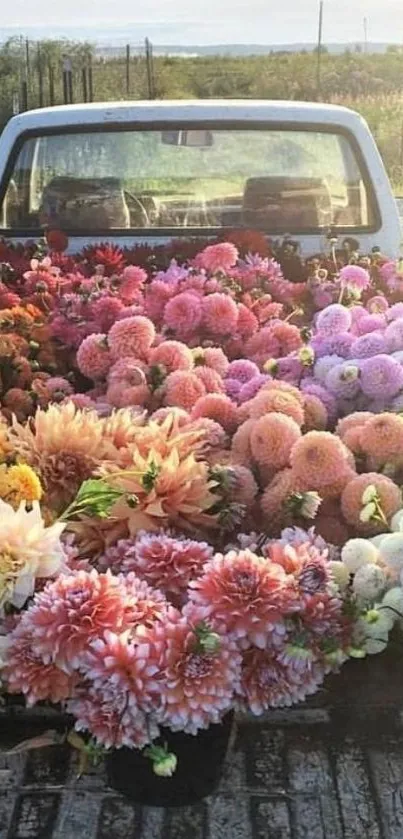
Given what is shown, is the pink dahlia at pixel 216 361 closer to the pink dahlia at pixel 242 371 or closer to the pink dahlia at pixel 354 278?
the pink dahlia at pixel 242 371

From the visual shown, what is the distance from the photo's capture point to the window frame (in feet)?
15.8

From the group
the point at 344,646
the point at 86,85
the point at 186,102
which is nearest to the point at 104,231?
the point at 186,102

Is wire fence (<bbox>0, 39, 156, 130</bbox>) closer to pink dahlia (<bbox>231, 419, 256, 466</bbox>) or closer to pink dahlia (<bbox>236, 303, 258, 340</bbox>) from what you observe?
pink dahlia (<bbox>236, 303, 258, 340</bbox>)

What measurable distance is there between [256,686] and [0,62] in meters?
28.9

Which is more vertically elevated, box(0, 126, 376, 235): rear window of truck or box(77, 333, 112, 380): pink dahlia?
box(0, 126, 376, 235): rear window of truck

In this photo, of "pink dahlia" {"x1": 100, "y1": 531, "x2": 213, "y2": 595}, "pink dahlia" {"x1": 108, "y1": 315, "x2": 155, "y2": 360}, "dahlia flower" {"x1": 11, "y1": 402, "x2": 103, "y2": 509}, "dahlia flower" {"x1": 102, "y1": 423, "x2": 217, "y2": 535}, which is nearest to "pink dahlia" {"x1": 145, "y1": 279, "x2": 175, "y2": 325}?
"pink dahlia" {"x1": 108, "y1": 315, "x2": 155, "y2": 360}

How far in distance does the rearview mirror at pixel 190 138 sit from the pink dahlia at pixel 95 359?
1.76 meters

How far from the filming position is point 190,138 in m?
4.82

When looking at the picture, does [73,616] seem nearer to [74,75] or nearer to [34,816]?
[34,816]

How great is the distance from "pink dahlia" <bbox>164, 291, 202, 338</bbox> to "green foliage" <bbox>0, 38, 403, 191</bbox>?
18.5m

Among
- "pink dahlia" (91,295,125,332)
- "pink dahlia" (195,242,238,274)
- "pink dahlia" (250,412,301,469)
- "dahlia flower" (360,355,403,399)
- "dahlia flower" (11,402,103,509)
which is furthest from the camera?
"pink dahlia" (195,242,238,274)

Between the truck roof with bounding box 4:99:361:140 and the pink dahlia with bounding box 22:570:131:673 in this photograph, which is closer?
the pink dahlia with bounding box 22:570:131:673

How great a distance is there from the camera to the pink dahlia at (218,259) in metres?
4.19

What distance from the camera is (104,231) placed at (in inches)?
193
